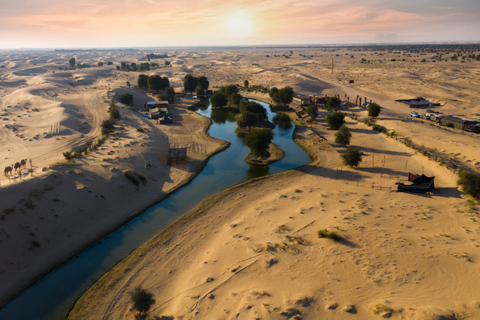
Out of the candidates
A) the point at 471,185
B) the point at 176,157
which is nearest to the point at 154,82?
the point at 176,157

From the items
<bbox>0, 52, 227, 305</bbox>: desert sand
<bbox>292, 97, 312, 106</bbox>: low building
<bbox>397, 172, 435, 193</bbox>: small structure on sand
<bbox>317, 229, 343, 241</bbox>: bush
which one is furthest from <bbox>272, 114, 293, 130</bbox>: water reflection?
<bbox>317, 229, 343, 241</bbox>: bush

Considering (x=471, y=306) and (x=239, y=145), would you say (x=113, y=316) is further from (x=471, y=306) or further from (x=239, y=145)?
(x=239, y=145)

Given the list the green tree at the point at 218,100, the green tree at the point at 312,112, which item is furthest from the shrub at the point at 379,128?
the green tree at the point at 218,100

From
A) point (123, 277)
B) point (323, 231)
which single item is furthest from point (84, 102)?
point (323, 231)

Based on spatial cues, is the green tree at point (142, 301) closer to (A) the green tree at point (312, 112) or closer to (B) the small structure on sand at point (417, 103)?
(A) the green tree at point (312, 112)

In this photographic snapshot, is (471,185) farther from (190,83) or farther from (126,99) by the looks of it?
(190,83)

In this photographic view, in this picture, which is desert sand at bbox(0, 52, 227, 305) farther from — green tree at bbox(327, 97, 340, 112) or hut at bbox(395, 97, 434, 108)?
hut at bbox(395, 97, 434, 108)
